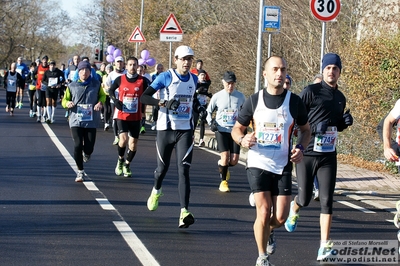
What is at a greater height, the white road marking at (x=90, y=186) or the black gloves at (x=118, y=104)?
the black gloves at (x=118, y=104)

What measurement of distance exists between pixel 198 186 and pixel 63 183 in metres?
2.07

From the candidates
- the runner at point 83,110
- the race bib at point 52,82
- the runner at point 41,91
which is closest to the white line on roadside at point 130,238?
the runner at point 83,110

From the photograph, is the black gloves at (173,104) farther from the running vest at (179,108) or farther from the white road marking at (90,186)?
the white road marking at (90,186)

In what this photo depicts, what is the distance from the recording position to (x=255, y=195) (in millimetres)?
6918

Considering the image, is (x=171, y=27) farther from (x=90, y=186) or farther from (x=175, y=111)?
(x=175, y=111)

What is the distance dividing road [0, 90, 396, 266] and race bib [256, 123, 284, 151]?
1.19 meters

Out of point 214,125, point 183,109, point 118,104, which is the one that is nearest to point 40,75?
point 118,104

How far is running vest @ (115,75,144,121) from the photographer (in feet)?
42.4

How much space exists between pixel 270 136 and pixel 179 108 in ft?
8.74

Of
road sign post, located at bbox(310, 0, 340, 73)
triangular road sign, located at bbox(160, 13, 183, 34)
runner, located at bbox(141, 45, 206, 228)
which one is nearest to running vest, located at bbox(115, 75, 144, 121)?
road sign post, located at bbox(310, 0, 340, 73)

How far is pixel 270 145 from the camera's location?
6.88m

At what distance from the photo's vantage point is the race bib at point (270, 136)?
683 cm

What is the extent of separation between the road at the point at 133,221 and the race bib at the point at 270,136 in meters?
1.19

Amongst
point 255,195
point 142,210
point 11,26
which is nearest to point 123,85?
point 142,210
